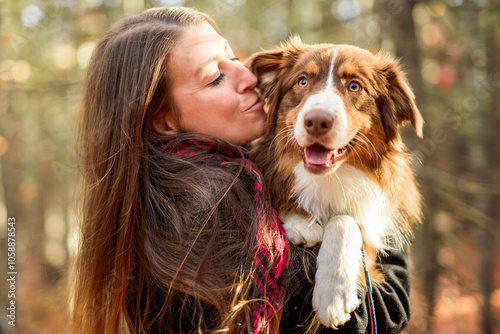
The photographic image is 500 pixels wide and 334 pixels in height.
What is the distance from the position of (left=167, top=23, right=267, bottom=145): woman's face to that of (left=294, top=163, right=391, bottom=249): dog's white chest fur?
0.46 meters

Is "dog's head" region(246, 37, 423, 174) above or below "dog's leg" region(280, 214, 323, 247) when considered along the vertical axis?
above

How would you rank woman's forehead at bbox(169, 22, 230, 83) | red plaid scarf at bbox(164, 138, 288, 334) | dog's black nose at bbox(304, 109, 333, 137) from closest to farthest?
red plaid scarf at bbox(164, 138, 288, 334) < dog's black nose at bbox(304, 109, 333, 137) < woman's forehead at bbox(169, 22, 230, 83)

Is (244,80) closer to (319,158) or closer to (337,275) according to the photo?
(319,158)

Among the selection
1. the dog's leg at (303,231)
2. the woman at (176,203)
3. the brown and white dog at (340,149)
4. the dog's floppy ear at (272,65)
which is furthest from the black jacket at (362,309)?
the dog's floppy ear at (272,65)

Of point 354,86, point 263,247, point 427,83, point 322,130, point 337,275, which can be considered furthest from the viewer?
point 427,83

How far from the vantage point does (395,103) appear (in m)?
2.64

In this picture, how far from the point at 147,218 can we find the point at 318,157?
973 millimetres

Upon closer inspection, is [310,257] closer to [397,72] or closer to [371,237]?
[371,237]

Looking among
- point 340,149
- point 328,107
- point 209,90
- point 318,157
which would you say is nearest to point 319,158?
point 318,157

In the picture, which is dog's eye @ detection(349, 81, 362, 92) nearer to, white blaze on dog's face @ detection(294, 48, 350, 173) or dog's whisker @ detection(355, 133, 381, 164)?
white blaze on dog's face @ detection(294, 48, 350, 173)

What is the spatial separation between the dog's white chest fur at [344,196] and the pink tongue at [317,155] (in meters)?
0.23

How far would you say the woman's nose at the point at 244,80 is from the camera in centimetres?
254

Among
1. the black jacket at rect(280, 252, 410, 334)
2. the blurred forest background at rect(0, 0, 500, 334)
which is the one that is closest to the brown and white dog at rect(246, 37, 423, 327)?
the black jacket at rect(280, 252, 410, 334)

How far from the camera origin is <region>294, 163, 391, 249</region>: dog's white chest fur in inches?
101
